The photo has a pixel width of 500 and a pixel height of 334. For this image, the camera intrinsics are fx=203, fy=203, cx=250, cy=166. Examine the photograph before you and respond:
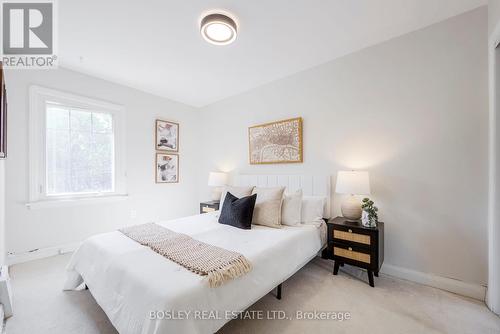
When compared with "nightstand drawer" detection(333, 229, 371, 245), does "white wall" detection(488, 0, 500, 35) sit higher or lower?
higher

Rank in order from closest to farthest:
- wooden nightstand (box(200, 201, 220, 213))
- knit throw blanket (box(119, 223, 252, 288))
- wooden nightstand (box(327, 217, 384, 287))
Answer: knit throw blanket (box(119, 223, 252, 288)) → wooden nightstand (box(327, 217, 384, 287)) → wooden nightstand (box(200, 201, 220, 213))

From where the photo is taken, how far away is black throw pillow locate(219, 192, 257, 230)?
228 centimetres

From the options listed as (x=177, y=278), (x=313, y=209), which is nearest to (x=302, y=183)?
(x=313, y=209)

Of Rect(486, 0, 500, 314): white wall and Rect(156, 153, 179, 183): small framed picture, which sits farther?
Rect(156, 153, 179, 183): small framed picture

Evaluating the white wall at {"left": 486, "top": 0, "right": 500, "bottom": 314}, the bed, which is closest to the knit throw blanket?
the bed

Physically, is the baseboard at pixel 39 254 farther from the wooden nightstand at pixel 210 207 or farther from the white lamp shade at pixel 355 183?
the white lamp shade at pixel 355 183

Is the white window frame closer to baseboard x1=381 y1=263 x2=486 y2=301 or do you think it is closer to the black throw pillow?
the black throw pillow

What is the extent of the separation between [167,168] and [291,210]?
109 inches

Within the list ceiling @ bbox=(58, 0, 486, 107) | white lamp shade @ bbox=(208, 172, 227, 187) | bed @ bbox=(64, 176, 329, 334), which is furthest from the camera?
white lamp shade @ bbox=(208, 172, 227, 187)

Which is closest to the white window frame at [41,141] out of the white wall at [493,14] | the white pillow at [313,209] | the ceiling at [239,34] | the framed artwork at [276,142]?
the ceiling at [239,34]

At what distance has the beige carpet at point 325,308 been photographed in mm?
1521

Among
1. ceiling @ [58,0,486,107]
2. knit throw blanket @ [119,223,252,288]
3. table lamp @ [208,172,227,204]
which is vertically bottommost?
knit throw blanket @ [119,223,252,288]

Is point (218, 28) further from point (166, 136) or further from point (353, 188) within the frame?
point (166, 136)

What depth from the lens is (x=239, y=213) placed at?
2309 mm
